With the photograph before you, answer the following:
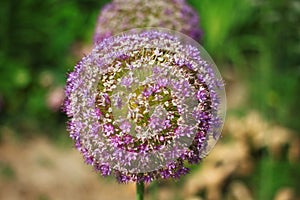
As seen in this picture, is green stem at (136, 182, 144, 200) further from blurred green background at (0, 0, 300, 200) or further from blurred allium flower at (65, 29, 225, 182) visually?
blurred green background at (0, 0, 300, 200)

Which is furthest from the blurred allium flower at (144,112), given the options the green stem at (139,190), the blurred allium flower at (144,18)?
the blurred allium flower at (144,18)

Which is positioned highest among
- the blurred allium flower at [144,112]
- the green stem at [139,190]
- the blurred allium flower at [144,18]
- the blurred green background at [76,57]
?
the blurred green background at [76,57]

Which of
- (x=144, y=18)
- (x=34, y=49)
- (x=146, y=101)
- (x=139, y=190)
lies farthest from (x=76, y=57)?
(x=146, y=101)

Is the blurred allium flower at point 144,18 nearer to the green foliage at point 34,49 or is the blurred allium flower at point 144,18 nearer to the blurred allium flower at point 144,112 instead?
the blurred allium flower at point 144,112

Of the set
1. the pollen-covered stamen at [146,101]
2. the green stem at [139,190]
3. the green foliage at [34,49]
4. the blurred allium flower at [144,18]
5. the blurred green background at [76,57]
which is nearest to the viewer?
the pollen-covered stamen at [146,101]

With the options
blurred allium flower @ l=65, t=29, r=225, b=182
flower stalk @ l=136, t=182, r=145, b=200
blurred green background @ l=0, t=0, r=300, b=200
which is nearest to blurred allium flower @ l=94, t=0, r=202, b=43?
blurred allium flower @ l=65, t=29, r=225, b=182

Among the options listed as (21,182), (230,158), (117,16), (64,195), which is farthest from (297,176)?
(117,16)
